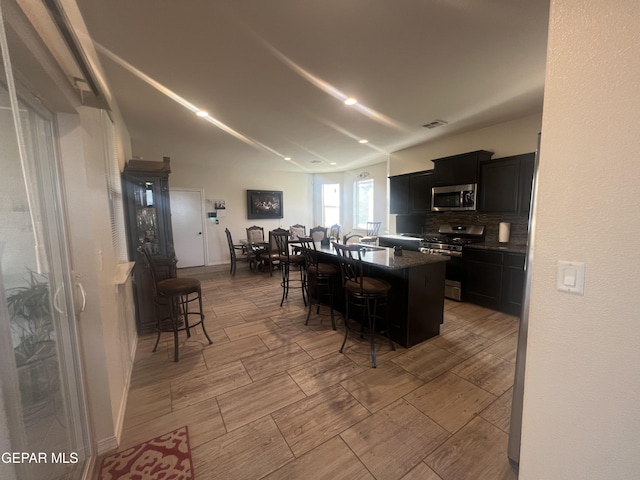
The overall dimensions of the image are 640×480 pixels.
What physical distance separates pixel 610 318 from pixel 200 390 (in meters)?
2.55

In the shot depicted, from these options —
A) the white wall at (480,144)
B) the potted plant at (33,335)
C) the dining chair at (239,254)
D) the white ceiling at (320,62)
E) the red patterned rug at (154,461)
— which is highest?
the white ceiling at (320,62)

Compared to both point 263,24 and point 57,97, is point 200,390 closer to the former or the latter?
point 57,97

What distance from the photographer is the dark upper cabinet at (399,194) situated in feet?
17.8

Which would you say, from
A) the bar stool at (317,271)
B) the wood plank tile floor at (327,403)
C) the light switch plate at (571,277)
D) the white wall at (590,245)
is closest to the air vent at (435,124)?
the bar stool at (317,271)

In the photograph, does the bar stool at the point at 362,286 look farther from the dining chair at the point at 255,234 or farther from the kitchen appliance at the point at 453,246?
the dining chair at the point at 255,234

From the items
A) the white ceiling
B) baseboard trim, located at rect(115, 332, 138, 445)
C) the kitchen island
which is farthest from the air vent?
baseboard trim, located at rect(115, 332, 138, 445)

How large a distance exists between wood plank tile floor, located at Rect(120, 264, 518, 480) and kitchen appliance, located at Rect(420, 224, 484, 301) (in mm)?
965

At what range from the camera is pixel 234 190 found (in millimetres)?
7305

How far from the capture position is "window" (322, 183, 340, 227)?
8.23 metres

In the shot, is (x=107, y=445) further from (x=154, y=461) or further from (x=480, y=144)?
(x=480, y=144)

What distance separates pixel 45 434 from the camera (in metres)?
1.29

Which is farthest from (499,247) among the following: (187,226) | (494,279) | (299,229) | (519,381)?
(187,226)

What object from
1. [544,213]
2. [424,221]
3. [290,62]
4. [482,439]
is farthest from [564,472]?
[424,221]

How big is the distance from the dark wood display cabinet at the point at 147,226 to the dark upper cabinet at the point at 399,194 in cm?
427
